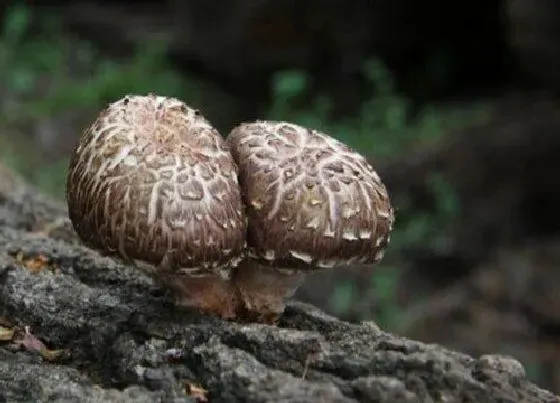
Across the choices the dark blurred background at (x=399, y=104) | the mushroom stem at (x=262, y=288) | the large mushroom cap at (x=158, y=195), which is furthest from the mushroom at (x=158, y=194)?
the dark blurred background at (x=399, y=104)

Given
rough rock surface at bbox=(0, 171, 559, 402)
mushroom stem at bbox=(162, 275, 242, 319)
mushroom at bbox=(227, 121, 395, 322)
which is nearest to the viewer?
rough rock surface at bbox=(0, 171, 559, 402)

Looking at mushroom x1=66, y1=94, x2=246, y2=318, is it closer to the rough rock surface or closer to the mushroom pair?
the mushroom pair

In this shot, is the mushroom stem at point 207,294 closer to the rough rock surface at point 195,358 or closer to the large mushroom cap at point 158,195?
the rough rock surface at point 195,358

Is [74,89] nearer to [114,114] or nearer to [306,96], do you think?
[306,96]

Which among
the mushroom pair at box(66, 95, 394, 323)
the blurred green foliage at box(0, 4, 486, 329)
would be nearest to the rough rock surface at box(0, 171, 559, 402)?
the mushroom pair at box(66, 95, 394, 323)

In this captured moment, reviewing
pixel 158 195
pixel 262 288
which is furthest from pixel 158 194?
pixel 262 288

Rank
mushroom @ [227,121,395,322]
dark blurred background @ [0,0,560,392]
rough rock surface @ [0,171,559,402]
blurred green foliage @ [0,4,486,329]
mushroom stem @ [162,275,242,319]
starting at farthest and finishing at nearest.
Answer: blurred green foliage @ [0,4,486,329], dark blurred background @ [0,0,560,392], mushroom stem @ [162,275,242,319], mushroom @ [227,121,395,322], rough rock surface @ [0,171,559,402]
